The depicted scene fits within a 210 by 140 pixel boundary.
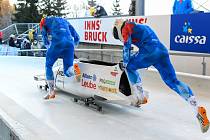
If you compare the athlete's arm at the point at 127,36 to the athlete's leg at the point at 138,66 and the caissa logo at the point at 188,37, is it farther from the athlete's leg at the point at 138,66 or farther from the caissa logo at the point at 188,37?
the caissa logo at the point at 188,37

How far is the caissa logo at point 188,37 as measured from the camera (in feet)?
21.6

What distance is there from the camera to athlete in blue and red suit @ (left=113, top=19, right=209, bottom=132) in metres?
3.63

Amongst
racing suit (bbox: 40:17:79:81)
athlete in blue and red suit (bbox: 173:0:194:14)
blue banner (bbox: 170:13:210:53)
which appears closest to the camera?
racing suit (bbox: 40:17:79:81)

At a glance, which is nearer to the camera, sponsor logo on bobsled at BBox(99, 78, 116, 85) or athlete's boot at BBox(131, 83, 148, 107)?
athlete's boot at BBox(131, 83, 148, 107)

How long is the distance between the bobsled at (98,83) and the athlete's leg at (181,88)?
1.82 ft

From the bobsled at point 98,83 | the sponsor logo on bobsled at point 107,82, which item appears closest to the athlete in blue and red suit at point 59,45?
the bobsled at point 98,83

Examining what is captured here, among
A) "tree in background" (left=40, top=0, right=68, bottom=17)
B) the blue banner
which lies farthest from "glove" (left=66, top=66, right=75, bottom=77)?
"tree in background" (left=40, top=0, right=68, bottom=17)

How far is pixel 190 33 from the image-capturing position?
22.2ft

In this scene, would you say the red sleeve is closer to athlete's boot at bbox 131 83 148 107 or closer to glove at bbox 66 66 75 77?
athlete's boot at bbox 131 83 148 107

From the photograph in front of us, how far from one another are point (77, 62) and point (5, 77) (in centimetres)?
279

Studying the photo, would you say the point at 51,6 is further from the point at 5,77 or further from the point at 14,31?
the point at 5,77

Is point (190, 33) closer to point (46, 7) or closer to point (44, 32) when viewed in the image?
point (44, 32)

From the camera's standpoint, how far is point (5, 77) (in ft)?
24.4

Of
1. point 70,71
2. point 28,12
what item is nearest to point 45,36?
point 70,71
